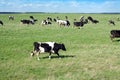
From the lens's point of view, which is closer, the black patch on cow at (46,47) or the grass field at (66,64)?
the grass field at (66,64)

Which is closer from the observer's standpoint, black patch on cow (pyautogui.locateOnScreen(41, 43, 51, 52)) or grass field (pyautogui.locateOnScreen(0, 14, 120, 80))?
grass field (pyautogui.locateOnScreen(0, 14, 120, 80))

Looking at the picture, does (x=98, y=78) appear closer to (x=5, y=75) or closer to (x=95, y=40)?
(x=5, y=75)

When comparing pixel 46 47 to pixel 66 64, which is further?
pixel 46 47

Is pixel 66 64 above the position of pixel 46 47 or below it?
below

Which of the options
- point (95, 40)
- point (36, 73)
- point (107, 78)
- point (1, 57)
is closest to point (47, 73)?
point (36, 73)

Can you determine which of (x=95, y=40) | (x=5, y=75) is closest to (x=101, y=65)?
(x=5, y=75)

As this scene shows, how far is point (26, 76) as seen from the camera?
14.6 m

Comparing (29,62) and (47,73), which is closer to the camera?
(47,73)

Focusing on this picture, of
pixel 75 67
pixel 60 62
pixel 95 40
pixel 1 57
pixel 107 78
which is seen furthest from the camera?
pixel 95 40

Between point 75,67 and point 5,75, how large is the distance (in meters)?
4.17

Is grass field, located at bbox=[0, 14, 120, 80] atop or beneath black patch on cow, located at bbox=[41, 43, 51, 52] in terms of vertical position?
beneath

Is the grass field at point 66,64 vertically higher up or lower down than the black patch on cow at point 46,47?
lower down

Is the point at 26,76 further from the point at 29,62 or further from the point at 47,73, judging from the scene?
the point at 29,62

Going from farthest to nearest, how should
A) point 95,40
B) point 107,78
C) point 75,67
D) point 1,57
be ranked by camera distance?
1. point 95,40
2. point 1,57
3. point 75,67
4. point 107,78
